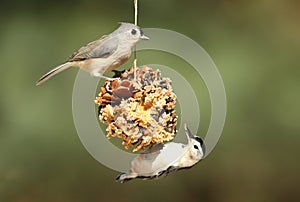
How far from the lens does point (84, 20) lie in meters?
2.51

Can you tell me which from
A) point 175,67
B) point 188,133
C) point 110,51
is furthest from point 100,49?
point 175,67

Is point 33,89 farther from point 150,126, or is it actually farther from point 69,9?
point 150,126

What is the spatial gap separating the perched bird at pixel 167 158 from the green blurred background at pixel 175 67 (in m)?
1.22

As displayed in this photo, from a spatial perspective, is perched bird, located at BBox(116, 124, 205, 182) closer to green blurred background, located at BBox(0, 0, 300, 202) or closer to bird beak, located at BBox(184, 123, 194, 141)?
bird beak, located at BBox(184, 123, 194, 141)

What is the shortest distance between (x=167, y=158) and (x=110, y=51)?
0.61 ft

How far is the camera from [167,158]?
3.65ft

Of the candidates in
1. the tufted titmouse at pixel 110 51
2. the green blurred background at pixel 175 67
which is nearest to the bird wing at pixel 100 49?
the tufted titmouse at pixel 110 51

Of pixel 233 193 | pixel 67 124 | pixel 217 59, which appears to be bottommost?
pixel 233 193

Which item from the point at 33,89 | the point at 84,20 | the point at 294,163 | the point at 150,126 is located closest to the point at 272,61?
the point at 294,163

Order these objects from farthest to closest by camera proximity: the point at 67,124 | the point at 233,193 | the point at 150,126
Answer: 1. the point at 233,193
2. the point at 67,124
3. the point at 150,126

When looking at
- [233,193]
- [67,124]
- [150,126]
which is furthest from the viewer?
[233,193]

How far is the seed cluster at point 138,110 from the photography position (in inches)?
44.4

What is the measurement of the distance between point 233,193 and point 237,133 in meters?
0.22

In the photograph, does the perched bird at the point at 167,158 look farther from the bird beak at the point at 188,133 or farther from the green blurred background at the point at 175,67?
the green blurred background at the point at 175,67
